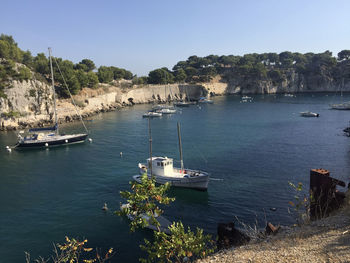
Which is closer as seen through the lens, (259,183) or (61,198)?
(61,198)

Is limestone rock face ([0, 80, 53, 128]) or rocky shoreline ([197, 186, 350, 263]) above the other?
limestone rock face ([0, 80, 53, 128])

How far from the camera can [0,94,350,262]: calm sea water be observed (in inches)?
1175

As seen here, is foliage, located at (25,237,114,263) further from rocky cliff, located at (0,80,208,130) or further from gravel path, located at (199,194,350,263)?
rocky cliff, located at (0,80,208,130)

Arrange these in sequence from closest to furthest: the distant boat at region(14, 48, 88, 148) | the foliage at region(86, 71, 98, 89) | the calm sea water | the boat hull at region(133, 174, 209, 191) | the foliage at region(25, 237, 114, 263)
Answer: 1. the foliage at region(25, 237, 114, 263)
2. the calm sea water
3. the boat hull at region(133, 174, 209, 191)
4. the distant boat at region(14, 48, 88, 148)
5. the foliage at region(86, 71, 98, 89)

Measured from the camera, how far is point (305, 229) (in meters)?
16.7

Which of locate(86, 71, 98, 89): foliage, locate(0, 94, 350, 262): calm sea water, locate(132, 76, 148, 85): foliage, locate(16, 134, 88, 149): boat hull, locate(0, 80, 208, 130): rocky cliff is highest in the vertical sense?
locate(132, 76, 148, 85): foliage

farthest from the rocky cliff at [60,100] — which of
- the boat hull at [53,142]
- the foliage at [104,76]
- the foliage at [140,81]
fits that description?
the boat hull at [53,142]

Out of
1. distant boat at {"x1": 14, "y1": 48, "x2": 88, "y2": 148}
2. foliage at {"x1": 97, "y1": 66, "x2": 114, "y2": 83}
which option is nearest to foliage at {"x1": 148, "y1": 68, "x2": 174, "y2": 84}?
foliage at {"x1": 97, "y1": 66, "x2": 114, "y2": 83}

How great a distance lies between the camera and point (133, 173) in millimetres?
47500

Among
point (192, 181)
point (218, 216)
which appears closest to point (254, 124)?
point (192, 181)

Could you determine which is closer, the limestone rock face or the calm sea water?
the calm sea water

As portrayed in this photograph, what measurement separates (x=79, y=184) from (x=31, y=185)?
752cm

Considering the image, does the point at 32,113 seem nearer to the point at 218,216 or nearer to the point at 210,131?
the point at 210,131

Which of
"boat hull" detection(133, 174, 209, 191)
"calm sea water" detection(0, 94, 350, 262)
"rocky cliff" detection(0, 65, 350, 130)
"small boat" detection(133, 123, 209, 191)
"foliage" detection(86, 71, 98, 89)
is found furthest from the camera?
"foliage" detection(86, 71, 98, 89)
